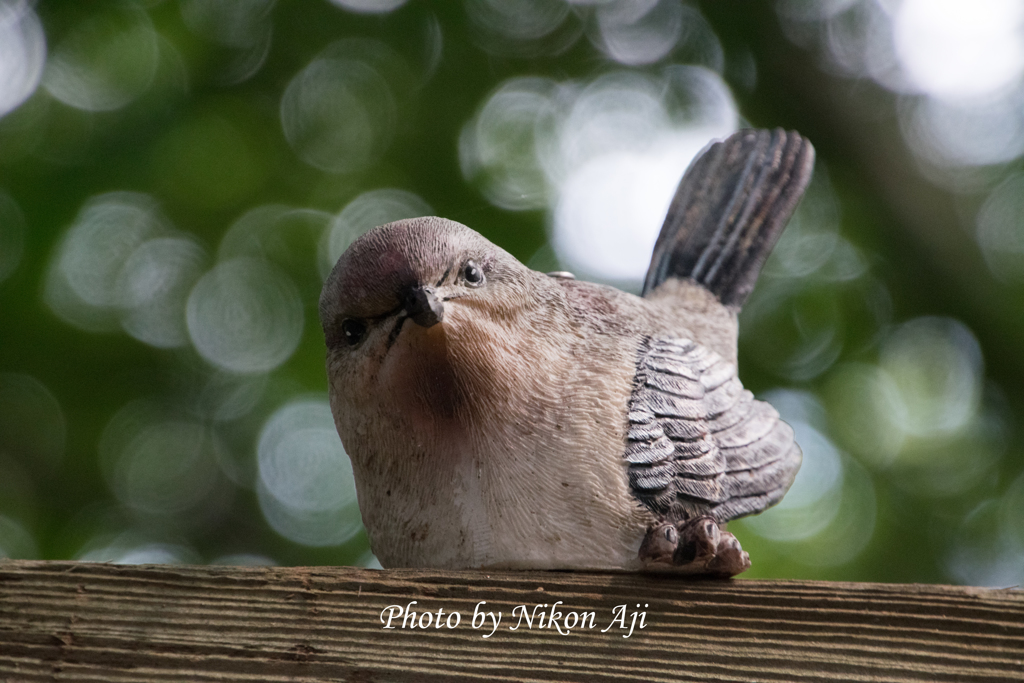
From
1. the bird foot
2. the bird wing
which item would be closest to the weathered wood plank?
the bird foot

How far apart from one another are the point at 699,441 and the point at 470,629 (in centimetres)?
61

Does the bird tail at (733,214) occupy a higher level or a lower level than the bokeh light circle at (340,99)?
higher

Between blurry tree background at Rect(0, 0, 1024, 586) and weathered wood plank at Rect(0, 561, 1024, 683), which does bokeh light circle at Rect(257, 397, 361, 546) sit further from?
weathered wood plank at Rect(0, 561, 1024, 683)

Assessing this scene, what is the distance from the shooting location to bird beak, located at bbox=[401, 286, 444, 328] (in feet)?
4.35

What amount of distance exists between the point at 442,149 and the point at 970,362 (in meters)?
2.38

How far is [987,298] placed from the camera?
3.58 metres

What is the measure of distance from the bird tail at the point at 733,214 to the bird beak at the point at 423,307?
95 centimetres

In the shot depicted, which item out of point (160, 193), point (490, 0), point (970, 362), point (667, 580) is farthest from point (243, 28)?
point (970, 362)

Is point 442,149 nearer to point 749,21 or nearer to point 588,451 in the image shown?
point 749,21

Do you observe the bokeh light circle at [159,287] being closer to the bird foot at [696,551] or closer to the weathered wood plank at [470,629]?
the weathered wood plank at [470,629]

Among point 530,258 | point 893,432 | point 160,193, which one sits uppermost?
point 530,258

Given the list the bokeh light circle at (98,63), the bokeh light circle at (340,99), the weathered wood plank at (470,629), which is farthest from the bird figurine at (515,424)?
the bokeh light circle at (98,63)

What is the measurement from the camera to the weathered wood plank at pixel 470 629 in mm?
1056

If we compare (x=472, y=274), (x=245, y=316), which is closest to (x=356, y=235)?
(x=245, y=316)
